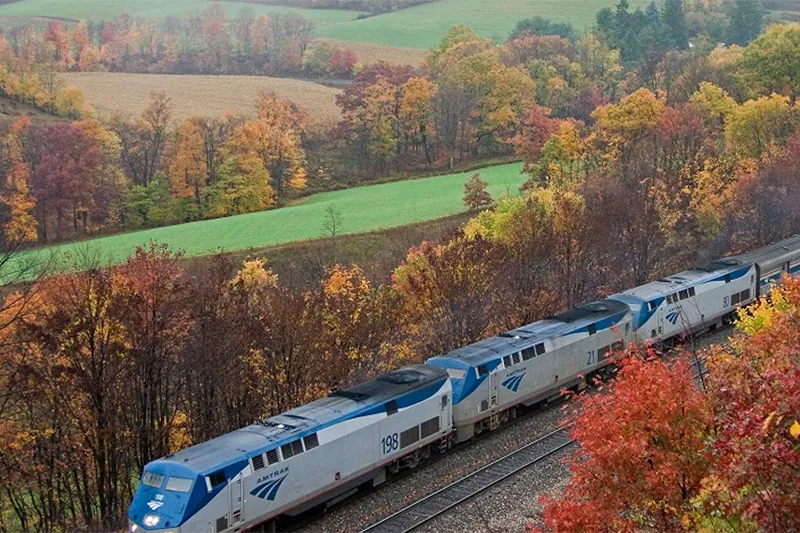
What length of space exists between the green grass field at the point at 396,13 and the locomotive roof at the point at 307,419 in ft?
456

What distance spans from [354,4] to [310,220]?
12377 cm

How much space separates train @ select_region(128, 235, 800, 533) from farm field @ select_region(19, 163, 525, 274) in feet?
126

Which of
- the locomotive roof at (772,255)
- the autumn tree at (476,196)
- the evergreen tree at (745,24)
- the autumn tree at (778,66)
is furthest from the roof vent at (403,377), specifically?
the evergreen tree at (745,24)

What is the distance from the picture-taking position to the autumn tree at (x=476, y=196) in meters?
81.3

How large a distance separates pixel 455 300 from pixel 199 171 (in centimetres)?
5136

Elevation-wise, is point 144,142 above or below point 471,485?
above

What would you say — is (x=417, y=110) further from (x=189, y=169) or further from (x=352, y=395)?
(x=352, y=395)

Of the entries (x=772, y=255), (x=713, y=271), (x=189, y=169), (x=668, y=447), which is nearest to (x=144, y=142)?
(x=189, y=169)

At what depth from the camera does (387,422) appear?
30.4 m

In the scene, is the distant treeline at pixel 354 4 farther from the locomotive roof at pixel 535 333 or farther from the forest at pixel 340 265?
the locomotive roof at pixel 535 333

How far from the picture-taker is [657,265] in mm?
60312

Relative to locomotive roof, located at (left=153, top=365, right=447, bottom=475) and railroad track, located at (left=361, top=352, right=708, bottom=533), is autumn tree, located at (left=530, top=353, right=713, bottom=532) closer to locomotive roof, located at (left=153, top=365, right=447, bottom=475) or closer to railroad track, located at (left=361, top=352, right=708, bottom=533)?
railroad track, located at (left=361, top=352, right=708, bottom=533)

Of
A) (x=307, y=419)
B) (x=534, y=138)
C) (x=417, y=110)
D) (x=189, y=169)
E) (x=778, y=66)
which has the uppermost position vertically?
(x=778, y=66)

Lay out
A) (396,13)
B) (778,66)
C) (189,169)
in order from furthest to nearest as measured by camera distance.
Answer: (396,13) < (778,66) < (189,169)
